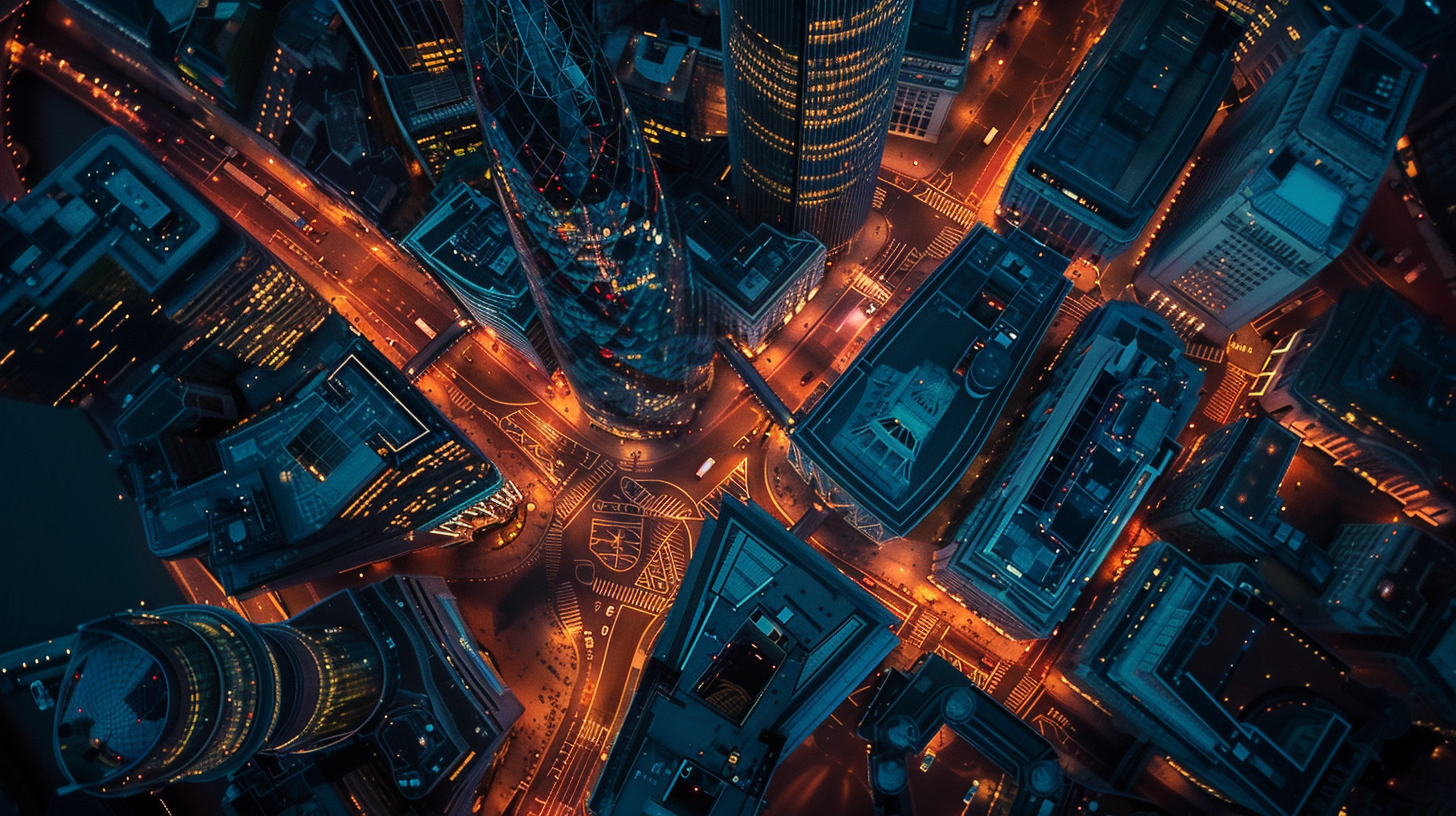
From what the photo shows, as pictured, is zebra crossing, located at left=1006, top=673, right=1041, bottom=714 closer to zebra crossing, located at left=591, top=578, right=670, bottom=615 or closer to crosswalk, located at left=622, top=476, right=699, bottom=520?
zebra crossing, located at left=591, top=578, right=670, bottom=615

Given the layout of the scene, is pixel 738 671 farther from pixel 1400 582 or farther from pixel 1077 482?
pixel 1400 582

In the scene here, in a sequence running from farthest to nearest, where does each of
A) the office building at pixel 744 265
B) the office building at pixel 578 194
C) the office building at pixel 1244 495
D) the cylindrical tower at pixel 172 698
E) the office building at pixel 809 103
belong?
1. the office building at pixel 744 265
2. the office building at pixel 1244 495
3. the office building at pixel 809 103
4. the cylindrical tower at pixel 172 698
5. the office building at pixel 578 194

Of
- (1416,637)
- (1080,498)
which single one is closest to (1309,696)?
(1416,637)

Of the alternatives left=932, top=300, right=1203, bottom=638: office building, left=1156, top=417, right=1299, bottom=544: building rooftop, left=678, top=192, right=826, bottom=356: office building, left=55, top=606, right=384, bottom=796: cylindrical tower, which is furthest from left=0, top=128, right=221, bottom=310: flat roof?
left=1156, top=417, right=1299, bottom=544: building rooftop

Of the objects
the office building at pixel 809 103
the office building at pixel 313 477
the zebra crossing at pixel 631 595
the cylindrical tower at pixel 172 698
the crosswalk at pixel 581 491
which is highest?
the office building at pixel 809 103

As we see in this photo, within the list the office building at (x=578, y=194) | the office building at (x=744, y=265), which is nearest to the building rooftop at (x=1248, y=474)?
the office building at (x=744, y=265)

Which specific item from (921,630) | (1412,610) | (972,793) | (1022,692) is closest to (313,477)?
(921,630)

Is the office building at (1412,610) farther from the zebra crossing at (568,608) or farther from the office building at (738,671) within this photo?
the zebra crossing at (568,608)
